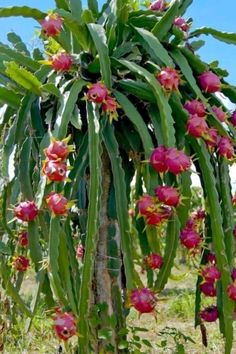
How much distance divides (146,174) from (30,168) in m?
0.40

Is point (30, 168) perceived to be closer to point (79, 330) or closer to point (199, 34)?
point (79, 330)

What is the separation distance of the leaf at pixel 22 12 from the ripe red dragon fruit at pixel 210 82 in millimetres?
547

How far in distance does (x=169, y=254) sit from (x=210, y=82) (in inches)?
22.2

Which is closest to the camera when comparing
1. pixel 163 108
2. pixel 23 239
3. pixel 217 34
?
pixel 163 108

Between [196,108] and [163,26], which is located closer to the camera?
[196,108]

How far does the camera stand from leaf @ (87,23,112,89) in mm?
1765

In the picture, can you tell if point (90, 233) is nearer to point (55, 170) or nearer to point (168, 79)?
point (55, 170)

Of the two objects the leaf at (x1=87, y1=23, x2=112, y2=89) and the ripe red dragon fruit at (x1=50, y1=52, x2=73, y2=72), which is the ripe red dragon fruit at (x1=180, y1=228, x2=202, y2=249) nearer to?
the leaf at (x1=87, y1=23, x2=112, y2=89)

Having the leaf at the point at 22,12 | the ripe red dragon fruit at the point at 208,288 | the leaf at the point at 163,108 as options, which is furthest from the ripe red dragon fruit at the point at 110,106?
the ripe red dragon fruit at the point at 208,288

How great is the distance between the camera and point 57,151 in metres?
1.57

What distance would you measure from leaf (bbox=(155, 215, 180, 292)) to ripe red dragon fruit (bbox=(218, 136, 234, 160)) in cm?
30

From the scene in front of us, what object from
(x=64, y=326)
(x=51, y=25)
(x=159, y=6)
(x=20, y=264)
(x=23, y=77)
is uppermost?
(x=159, y=6)

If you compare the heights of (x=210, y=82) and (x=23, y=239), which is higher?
(x=210, y=82)

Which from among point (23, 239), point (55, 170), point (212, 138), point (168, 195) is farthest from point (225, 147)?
point (23, 239)
